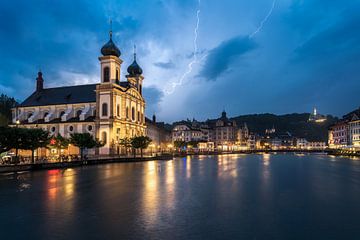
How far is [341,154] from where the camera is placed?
104m

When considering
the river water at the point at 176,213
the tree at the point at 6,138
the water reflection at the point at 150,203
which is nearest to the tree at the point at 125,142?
the tree at the point at 6,138

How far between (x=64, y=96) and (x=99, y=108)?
1855cm

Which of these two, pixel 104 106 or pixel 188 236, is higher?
pixel 104 106

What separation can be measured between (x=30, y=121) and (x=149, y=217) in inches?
3224

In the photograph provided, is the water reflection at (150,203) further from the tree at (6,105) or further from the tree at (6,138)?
the tree at (6,105)

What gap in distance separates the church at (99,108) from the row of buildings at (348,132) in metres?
70.8

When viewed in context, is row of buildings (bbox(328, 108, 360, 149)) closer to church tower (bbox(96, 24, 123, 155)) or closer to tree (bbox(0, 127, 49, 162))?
church tower (bbox(96, 24, 123, 155))

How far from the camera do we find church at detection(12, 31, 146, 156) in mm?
74688

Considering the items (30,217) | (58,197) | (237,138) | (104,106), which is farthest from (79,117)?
(237,138)

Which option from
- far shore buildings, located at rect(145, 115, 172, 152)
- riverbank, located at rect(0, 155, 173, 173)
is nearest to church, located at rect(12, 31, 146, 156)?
riverbank, located at rect(0, 155, 173, 173)

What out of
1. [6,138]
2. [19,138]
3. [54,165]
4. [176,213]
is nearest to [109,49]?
[54,165]

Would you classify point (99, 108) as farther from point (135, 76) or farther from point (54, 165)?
point (54, 165)

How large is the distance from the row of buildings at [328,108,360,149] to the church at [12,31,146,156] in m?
70.8

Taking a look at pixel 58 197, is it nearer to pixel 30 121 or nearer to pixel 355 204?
pixel 355 204
